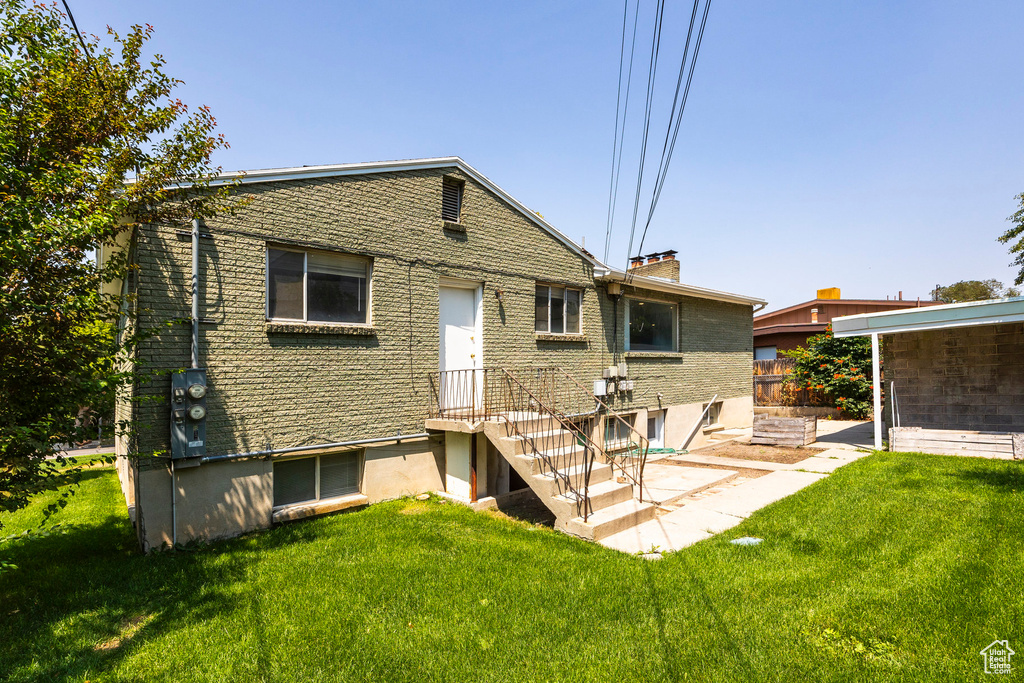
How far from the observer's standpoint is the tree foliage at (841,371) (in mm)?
17734

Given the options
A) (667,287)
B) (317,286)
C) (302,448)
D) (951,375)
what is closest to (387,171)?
(317,286)

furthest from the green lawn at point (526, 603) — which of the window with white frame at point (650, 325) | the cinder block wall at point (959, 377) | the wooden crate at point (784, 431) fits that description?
the cinder block wall at point (959, 377)

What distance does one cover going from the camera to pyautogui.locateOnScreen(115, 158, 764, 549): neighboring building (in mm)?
6312

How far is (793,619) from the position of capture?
4.19 metres

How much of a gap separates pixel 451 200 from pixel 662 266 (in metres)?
7.84

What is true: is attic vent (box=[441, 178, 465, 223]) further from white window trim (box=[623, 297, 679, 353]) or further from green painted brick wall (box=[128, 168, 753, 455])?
white window trim (box=[623, 297, 679, 353])

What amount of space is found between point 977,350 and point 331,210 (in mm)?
14841

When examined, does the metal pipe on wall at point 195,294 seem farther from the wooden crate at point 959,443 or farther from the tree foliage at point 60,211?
the wooden crate at point 959,443

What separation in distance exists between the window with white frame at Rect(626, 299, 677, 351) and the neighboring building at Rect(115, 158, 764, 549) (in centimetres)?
108

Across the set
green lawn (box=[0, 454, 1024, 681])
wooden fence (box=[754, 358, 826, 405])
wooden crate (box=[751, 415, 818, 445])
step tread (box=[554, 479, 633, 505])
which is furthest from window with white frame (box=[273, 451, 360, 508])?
wooden fence (box=[754, 358, 826, 405])

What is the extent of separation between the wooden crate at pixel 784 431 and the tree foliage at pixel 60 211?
13.2m

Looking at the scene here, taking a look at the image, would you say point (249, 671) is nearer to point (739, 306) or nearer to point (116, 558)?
point (116, 558)

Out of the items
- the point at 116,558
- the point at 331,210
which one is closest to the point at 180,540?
the point at 116,558

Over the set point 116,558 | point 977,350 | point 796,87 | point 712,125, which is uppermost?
point 796,87
